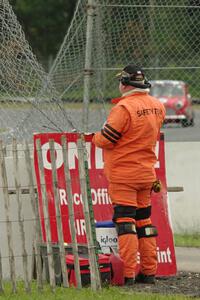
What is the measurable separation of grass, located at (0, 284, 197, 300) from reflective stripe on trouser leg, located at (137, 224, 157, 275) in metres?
0.71

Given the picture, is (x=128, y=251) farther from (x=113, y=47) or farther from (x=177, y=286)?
(x=113, y=47)

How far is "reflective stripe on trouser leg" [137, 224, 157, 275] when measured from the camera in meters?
8.95

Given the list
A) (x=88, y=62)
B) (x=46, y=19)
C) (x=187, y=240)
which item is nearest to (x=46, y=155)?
(x=88, y=62)

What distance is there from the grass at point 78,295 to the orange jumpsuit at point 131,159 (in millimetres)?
601

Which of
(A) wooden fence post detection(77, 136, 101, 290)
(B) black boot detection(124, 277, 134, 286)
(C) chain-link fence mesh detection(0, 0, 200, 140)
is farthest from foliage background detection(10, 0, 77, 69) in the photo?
(A) wooden fence post detection(77, 136, 101, 290)

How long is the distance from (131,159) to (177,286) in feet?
3.79

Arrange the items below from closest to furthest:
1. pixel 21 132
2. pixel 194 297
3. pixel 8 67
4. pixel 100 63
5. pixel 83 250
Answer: pixel 194 297 → pixel 83 250 → pixel 8 67 → pixel 21 132 → pixel 100 63

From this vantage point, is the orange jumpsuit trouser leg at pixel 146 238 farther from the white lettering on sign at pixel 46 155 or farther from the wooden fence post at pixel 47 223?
the wooden fence post at pixel 47 223

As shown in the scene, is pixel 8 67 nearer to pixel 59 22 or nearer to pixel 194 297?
pixel 194 297

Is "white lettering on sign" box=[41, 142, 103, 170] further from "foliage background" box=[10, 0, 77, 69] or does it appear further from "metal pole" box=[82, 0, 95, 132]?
"foliage background" box=[10, 0, 77, 69]

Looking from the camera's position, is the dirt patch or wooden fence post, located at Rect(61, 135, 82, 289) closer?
wooden fence post, located at Rect(61, 135, 82, 289)

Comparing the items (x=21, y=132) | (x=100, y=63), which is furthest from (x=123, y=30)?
(x=21, y=132)

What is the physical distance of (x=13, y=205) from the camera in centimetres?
914

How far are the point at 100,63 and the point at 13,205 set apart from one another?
145 inches
